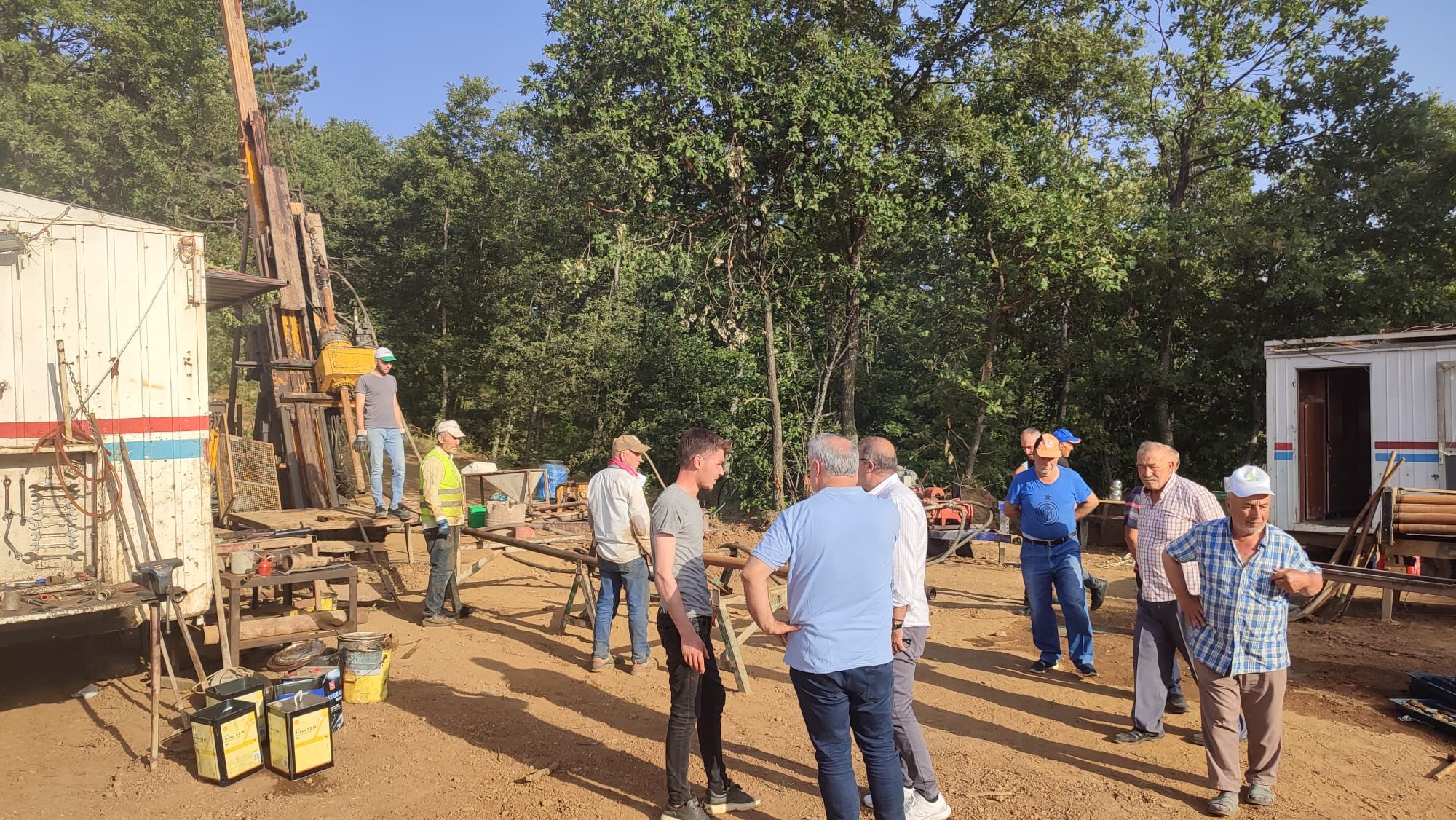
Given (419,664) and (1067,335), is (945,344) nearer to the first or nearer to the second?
(1067,335)

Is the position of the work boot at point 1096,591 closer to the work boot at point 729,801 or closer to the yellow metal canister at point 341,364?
the work boot at point 729,801

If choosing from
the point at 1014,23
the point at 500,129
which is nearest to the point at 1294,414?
the point at 1014,23

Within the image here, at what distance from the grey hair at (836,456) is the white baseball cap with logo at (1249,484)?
1.88 metres

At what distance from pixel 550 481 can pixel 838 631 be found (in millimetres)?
11505

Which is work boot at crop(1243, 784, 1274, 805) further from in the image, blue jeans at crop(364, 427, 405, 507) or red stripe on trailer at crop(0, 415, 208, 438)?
blue jeans at crop(364, 427, 405, 507)

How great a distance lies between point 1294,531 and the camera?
1184 cm

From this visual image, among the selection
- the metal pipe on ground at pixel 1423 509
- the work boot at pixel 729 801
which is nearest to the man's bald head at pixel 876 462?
the work boot at pixel 729 801

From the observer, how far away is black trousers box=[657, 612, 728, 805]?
4.44 metres

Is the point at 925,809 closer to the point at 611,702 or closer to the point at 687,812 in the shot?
the point at 687,812

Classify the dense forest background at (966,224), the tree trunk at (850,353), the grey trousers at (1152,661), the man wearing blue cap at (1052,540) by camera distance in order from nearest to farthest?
the grey trousers at (1152,661)
the man wearing blue cap at (1052,540)
the dense forest background at (966,224)
the tree trunk at (850,353)

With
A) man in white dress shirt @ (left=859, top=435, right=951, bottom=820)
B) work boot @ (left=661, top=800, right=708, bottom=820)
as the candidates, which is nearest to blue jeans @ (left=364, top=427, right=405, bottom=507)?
work boot @ (left=661, top=800, right=708, bottom=820)

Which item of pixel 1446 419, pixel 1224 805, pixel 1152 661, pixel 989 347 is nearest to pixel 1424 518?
pixel 1446 419

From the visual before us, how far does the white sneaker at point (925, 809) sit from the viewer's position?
451 cm

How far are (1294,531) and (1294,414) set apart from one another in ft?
5.12
